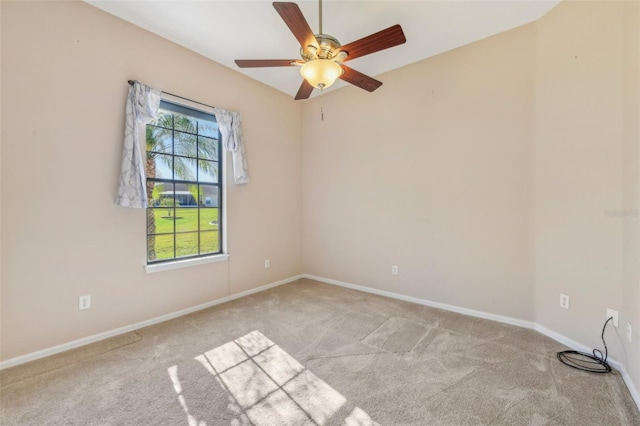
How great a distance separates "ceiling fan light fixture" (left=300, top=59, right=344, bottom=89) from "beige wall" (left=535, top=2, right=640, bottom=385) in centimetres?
210

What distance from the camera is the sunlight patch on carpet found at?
1.62 metres

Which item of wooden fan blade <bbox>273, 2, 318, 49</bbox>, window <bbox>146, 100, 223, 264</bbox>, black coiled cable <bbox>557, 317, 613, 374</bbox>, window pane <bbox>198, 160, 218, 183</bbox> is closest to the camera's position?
wooden fan blade <bbox>273, 2, 318, 49</bbox>

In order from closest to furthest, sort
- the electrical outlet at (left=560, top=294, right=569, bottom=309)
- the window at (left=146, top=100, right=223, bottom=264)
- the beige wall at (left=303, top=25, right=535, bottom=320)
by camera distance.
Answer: the electrical outlet at (left=560, top=294, right=569, bottom=309) → the beige wall at (left=303, top=25, right=535, bottom=320) → the window at (left=146, top=100, right=223, bottom=264)

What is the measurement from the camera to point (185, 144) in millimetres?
3268

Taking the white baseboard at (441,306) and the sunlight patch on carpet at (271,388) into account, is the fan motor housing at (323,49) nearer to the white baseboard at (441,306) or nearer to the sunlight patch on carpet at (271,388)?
the sunlight patch on carpet at (271,388)

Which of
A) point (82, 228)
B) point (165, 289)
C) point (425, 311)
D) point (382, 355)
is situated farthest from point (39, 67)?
point (425, 311)

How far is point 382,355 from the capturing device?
7.49 feet

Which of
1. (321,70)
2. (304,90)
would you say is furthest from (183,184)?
(321,70)

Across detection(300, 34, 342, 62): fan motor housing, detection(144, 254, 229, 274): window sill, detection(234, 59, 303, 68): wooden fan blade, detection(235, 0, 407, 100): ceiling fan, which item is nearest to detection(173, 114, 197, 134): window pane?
detection(234, 59, 303, 68): wooden fan blade

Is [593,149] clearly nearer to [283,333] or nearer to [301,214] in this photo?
[283,333]

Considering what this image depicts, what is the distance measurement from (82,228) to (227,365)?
1.79 meters

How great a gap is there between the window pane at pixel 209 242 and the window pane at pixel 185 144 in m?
0.99

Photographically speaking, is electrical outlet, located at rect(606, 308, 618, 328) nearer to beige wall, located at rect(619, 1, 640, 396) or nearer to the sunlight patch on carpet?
beige wall, located at rect(619, 1, 640, 396)

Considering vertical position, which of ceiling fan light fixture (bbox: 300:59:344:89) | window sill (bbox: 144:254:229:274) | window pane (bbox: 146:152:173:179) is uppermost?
ceiling fan light fixture (bbox: 300:59:344:89)
